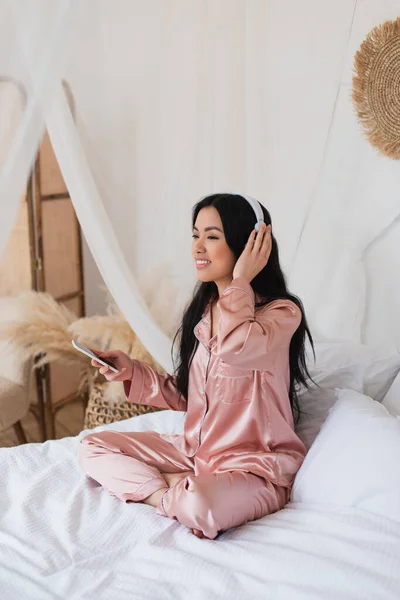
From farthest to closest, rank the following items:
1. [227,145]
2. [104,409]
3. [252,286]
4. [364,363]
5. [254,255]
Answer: [104,409] < [227,145] < [364,363] < [252,286] < [254,255]

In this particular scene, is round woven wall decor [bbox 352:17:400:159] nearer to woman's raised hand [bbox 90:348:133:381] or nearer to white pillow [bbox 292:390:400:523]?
white pillow [bbox 292:390:400:523]

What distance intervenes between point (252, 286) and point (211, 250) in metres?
0.15

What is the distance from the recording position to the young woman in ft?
4.92

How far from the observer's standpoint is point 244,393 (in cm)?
166

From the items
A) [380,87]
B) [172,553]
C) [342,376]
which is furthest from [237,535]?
[380,87]

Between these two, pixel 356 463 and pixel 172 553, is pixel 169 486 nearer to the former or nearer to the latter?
pixel 172 553

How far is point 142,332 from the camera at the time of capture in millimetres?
2057

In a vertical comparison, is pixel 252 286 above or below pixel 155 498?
above

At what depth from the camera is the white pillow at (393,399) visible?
1.73 meters

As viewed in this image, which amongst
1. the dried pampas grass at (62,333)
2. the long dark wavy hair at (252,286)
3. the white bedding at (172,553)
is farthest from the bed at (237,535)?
the dried pampas grass at (62,333)

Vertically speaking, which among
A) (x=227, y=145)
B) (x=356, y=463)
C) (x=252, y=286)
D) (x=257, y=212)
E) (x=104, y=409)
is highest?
(x=227, y=145)

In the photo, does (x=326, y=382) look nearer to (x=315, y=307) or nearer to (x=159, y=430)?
(x=315, y=307)

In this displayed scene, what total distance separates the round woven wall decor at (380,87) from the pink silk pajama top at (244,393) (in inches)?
25.3

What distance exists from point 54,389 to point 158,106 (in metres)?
1.41
